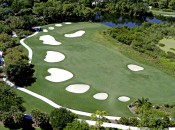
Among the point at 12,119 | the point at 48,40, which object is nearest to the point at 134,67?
the point at 48,40

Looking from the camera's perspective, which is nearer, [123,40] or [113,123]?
[113,123]

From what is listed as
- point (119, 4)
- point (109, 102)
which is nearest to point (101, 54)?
point (109, 102)

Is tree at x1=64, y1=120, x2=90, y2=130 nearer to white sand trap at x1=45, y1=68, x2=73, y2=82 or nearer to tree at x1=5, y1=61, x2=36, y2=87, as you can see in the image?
white sand trap at x1=45, y1=68, x2=73, y2=82

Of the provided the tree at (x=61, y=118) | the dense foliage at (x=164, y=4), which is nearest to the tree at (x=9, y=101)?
the tree at (x=61, y=118)

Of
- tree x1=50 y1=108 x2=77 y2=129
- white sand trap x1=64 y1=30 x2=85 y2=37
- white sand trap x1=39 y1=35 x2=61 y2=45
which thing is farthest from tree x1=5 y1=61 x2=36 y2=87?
white sand trap x1=64 y1=30 x2=85 y2=37

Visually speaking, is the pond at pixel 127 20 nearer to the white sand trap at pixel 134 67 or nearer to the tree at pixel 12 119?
the white sand trap at pixel 134 67

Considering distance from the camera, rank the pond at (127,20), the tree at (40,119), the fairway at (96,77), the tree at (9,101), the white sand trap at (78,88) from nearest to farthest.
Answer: the tree at (40,119)
the tree at (9,101)
the fairway at (96,77)
the white sand trap at (78,88)
the pond at (127,20)

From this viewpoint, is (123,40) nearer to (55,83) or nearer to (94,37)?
(94,37)
